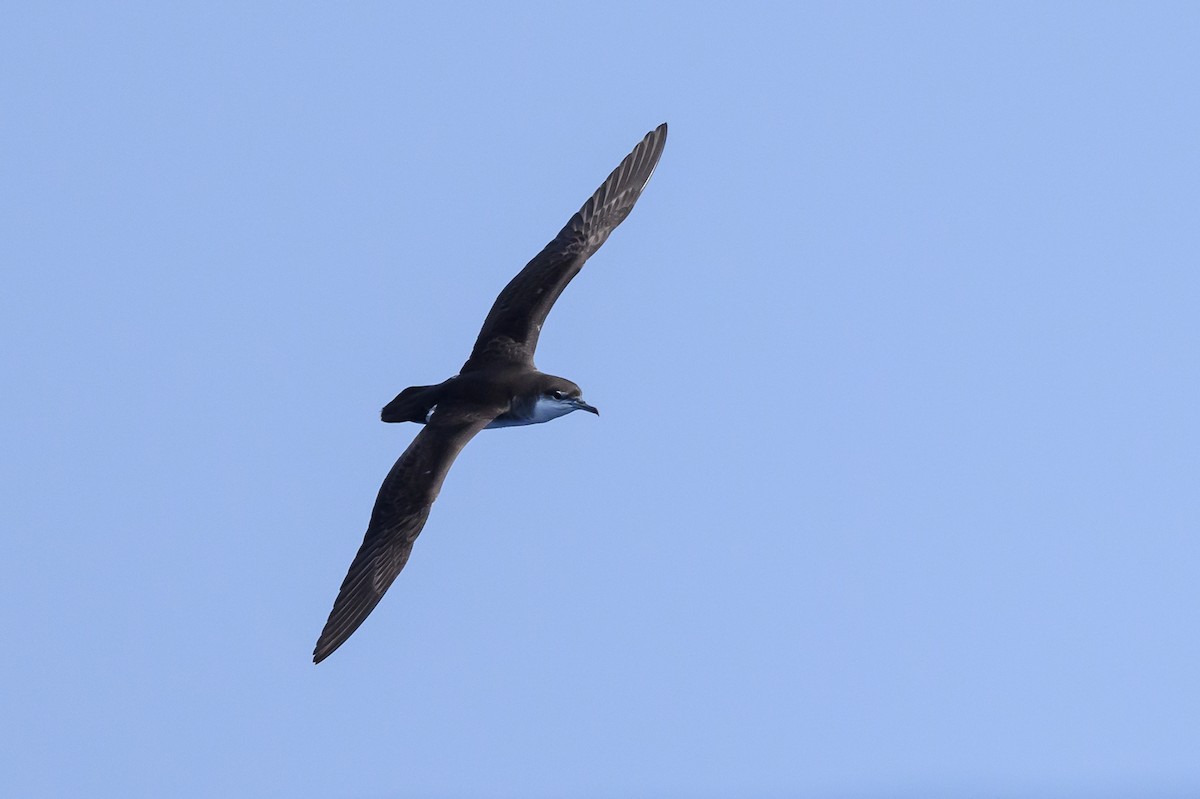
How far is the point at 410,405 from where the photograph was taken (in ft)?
74.6

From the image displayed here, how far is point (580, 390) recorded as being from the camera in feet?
75.7

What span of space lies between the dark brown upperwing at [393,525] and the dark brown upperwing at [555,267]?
2554mm

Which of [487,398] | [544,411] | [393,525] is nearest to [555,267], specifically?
[544,411]

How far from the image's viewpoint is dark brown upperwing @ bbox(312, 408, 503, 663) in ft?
67.7

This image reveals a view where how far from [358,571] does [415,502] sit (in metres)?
1.05

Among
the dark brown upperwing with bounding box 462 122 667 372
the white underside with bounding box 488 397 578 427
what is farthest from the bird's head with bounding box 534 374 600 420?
the dark brown upperwing with bounding box 462 122 667 372

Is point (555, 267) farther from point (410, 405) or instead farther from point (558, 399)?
point (410, 405)

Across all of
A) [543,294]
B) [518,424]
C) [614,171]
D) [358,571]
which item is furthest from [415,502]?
[614,171]

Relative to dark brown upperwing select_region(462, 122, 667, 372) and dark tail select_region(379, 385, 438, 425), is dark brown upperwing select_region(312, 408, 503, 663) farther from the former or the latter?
dark brown upperwing select_region(462, 122, 667, 372)

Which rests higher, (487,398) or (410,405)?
(487,398)

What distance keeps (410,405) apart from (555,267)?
3559mm

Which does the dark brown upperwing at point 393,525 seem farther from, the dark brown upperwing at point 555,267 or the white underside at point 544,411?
the dark brown upperwing at point 555,267

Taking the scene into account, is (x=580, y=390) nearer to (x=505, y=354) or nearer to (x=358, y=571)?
(x=505, y=354)

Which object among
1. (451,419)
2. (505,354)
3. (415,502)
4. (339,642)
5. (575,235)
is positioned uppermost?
(575,235)
